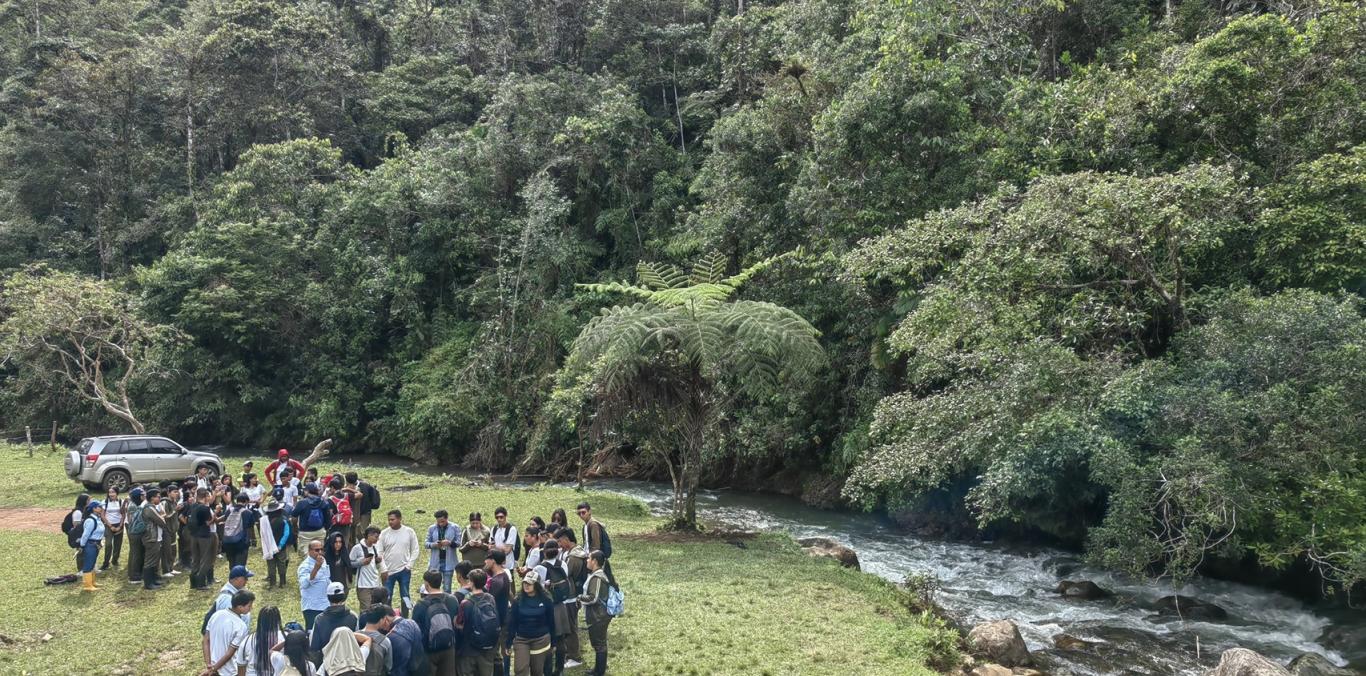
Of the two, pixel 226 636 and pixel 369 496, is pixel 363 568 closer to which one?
pixel 226 636

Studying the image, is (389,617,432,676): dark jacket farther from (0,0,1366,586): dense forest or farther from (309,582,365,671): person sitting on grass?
(0,0,1366,586): dense forest

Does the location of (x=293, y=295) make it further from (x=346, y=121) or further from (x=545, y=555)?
(x=545, y=555)

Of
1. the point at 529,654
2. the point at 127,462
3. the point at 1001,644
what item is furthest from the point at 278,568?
the point at 127,462

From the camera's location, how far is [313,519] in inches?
484

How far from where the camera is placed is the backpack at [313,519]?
1226 cm

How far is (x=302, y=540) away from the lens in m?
12.7

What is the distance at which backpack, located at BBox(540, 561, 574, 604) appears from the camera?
886 centimetres

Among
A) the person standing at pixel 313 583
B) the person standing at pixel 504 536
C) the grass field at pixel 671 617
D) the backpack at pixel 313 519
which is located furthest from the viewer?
the backpack at pixel 313 519

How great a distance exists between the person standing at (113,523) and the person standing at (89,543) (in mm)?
425

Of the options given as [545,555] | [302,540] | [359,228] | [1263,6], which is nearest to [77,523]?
[302,540]

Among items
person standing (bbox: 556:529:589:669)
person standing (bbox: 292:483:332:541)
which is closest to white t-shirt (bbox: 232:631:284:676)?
person standing (bbox: 556:529:589:669)

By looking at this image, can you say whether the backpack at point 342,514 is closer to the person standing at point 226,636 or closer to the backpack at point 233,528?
the backpack at point 233,528

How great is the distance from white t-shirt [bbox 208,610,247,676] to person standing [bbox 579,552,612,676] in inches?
137

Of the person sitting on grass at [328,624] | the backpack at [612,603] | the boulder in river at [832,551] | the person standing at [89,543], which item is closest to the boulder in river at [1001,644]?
the boulder in river at [832,551]
